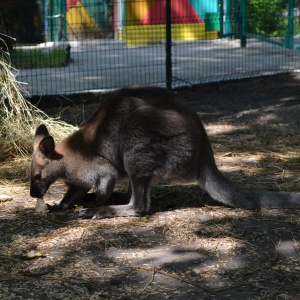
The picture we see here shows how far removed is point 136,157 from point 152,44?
35.1ft

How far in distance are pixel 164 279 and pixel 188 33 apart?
1259 cm

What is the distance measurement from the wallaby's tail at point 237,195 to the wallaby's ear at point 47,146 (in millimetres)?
1098

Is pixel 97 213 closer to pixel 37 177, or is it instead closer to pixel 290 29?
pixel 37 177

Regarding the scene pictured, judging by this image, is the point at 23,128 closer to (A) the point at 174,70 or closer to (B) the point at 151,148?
(B) the point at 151,148

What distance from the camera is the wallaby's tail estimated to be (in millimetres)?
5072

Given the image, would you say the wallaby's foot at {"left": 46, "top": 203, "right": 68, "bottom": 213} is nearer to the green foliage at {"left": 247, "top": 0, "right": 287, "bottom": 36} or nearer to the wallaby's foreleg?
the wallaby's foreleg

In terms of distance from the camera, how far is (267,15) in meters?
13.5

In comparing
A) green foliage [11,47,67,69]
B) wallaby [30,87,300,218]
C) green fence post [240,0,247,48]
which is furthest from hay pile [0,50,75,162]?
green fence post [240,0,247,48]

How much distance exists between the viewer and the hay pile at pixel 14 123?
269 inches

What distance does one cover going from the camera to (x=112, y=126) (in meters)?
5.14

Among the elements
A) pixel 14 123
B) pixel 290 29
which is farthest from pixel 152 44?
pixel 14 123

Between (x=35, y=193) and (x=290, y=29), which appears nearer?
(x=35, y=193)

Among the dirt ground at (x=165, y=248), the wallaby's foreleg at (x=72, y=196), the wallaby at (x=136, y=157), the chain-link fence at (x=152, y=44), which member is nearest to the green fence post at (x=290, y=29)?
the chain-link fence at (x=152, y=44)

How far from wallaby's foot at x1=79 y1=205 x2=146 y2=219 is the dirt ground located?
0.05 metres
